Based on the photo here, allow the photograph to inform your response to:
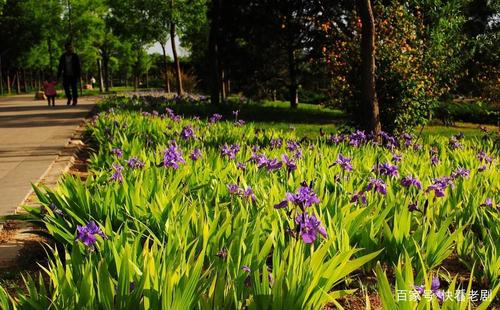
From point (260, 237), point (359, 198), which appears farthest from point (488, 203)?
point (260, 237)

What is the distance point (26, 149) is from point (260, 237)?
18.9 feet

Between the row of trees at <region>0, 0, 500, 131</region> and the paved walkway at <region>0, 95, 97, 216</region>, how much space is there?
433 cm

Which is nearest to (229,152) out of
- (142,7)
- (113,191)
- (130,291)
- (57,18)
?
(113,191)

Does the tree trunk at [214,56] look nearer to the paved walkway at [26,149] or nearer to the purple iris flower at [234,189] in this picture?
the paved walkway at [26,149]

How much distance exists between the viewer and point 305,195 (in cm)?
226

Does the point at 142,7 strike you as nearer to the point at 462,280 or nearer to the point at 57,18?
the point at 57,18

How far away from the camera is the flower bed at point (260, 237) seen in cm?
188

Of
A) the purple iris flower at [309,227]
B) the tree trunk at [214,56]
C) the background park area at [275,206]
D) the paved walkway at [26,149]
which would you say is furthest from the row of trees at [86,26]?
the purple iris flower at [309,227]

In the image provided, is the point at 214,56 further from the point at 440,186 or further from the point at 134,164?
the point at 440,186

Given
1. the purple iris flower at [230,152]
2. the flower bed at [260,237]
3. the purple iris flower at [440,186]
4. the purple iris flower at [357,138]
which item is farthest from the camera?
the purple iris flower at [357,138]

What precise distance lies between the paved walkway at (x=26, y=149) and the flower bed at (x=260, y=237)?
3.40 ft

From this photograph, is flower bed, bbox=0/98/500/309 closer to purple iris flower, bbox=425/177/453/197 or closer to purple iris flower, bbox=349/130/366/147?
purple iris flower, bbox=425/177/453/197

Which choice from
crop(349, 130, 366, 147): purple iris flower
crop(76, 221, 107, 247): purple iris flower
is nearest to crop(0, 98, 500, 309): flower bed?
crop(76, 221, 107, 247): purple iris flower

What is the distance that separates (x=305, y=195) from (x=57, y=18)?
33023 millimetres
